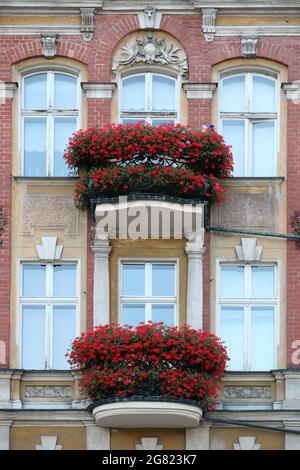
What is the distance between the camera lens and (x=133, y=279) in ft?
126

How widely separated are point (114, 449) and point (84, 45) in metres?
6.70

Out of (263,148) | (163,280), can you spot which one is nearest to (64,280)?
(163,280)

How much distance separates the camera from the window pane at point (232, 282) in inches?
1517

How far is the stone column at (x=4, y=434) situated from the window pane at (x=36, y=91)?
5315 mm

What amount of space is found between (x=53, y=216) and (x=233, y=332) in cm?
345

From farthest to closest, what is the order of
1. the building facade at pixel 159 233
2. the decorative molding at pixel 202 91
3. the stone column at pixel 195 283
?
the decorative molding at pixel 202 91
the stone column at pixel 195 283
the building facade at pixel 159 233

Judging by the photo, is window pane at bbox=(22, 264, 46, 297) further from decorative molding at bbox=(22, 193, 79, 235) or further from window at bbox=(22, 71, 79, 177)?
window at bbox=(22, 71, 79, 177)

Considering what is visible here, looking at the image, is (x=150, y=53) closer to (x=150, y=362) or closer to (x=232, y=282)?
(x=232, y=282)

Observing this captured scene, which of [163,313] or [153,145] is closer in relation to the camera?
[153,145]

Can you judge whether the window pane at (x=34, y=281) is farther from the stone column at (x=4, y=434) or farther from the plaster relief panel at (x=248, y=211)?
the plaster relief panel at (x=248, y=211)

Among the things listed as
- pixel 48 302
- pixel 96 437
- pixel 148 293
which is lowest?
pixel 96 437

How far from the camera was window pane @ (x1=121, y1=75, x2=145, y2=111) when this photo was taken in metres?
39.2

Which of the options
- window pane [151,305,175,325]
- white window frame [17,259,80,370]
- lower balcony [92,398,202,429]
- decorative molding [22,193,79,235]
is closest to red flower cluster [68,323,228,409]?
lower balcony [92,398,202,429]

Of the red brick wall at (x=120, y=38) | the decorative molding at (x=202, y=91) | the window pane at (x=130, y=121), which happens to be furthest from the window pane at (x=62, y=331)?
the decorative molding at (x=202, y=91)
